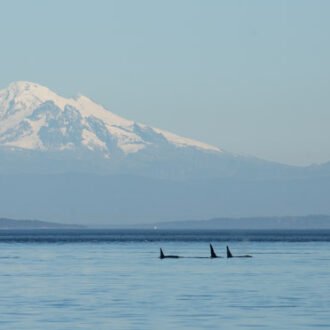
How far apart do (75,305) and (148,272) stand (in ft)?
108

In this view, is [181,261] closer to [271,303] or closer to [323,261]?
[323,261]

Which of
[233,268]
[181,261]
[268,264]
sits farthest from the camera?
[181,261]

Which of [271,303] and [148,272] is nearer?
[271,303]

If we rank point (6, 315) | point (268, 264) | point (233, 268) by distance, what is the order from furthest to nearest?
point (268, 264), point (233, 268), point (6, 315)

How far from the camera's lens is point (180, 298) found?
62.6 m

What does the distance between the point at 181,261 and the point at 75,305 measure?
57.4m

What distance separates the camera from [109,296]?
210 feet

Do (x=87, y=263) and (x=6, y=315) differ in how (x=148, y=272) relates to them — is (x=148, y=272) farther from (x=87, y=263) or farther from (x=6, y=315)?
(x=6, y=315)

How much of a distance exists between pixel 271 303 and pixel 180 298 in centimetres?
610

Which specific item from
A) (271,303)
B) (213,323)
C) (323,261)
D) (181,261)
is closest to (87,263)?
(181,261)

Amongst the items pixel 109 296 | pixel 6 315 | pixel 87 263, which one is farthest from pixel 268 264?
pixel 6 315

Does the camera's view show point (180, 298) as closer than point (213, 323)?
No

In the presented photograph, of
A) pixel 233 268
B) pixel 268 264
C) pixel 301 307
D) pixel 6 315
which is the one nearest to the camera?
pixel 6 315

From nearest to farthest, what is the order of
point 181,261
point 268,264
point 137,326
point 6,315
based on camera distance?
point 137,326 < point 6,315 < point 268,264 < point 181,261
